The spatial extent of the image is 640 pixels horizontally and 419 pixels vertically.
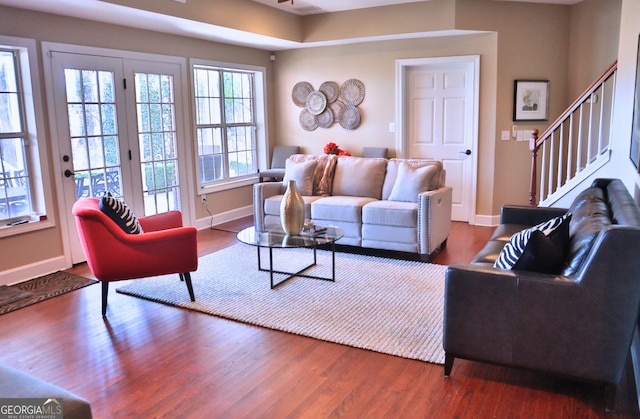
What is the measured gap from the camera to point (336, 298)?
3.70m

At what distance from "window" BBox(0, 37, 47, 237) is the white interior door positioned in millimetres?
4152

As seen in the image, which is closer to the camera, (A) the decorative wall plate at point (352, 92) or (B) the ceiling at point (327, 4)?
(B) the ceiling at point (327, 4)

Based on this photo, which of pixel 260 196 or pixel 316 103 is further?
pixel 316 103

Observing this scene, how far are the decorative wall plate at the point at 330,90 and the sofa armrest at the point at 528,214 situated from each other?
342 cm

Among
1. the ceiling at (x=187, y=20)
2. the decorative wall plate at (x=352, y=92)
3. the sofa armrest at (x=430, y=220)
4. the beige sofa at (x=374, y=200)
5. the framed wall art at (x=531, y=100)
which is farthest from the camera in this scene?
the decorative wall plate at (x=352, y=92)

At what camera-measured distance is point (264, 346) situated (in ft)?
9.82

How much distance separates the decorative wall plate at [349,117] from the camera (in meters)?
6.70

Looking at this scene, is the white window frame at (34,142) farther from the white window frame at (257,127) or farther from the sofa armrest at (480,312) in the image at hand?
the sofa armrest at (480,312)

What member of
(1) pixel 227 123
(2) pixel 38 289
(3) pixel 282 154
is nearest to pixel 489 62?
(3) pixel 282 154

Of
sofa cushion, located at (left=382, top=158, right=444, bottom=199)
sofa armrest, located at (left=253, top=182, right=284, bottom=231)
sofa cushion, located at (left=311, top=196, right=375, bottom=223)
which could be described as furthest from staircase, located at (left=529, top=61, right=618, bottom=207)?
sofa armrest, located at (left=253, top=182, right=284, bottom=231)

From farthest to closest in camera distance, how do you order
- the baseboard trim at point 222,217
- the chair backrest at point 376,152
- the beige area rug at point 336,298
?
the chair backrest at point 376,152, the baseboard trim at point 222,217, the beige area rug at point 336,298

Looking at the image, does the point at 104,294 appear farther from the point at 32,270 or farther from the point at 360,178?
the point at 360,178

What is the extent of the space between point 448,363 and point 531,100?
4.18 meters

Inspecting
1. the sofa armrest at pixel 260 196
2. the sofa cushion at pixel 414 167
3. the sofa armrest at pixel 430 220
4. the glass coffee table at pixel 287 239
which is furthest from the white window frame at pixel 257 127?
the sofa armrest at pixel 430 220
